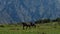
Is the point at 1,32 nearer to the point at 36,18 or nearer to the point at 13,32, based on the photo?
the point at 13,32

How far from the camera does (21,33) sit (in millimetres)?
6098

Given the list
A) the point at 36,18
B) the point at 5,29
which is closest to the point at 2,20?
the point at 5,29

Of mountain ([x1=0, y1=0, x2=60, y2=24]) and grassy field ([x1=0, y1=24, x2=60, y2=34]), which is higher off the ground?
mountain ([x1=0, y1=0, x2=60, y2=24])

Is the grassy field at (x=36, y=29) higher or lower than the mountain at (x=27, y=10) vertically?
lower

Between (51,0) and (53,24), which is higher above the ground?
(51,0)

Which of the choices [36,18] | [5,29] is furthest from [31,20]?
[5,29]

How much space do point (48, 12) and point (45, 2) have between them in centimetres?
20

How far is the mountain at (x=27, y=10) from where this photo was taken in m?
6.15

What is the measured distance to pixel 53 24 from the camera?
20.3 feet

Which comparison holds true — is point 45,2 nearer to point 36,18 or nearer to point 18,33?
point 36,18

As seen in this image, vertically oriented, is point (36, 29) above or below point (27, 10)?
below

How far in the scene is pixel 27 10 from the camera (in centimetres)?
619

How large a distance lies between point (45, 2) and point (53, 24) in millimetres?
449

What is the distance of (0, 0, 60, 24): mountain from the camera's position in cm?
615
